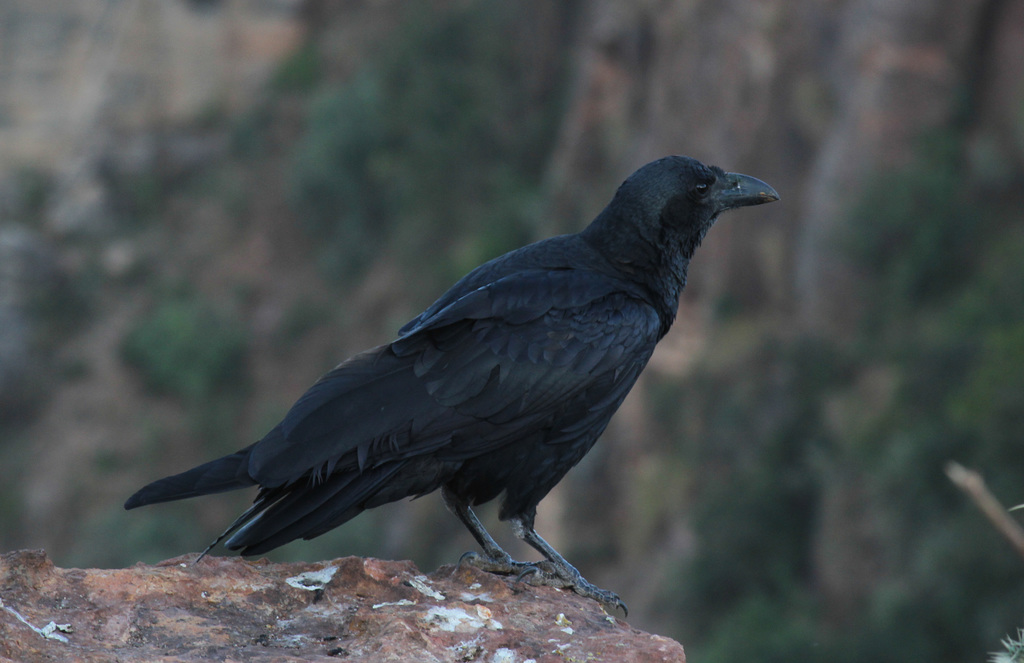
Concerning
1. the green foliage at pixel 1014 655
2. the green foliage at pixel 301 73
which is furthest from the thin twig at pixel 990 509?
the green foliage at pixel 301 73

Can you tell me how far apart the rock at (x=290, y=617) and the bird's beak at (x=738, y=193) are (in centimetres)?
213

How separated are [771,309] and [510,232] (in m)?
8.58

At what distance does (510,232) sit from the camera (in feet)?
85.4

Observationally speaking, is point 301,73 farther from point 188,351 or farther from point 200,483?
point 200,483

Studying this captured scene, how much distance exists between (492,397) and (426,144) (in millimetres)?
24470

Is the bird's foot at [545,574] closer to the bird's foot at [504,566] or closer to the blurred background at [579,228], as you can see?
the bird's foot at [504,566]

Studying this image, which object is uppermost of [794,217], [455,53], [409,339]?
[455,53]

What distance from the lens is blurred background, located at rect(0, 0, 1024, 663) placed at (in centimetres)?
1571

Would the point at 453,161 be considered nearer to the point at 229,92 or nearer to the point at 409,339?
the point at 229,92

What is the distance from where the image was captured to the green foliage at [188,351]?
92.7 ft

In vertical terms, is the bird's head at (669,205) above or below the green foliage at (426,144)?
below

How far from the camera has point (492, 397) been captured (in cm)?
468

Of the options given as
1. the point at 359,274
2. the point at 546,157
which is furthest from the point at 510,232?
the point at 359,274

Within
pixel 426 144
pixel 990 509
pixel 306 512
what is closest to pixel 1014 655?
pixel 990 509
